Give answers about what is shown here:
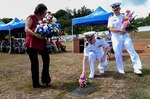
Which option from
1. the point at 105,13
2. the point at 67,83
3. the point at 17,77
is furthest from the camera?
the point at 105,13

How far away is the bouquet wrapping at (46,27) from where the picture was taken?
21.0 ft

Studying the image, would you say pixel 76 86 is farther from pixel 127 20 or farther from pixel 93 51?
pixel 127 20

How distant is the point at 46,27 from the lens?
6484mm

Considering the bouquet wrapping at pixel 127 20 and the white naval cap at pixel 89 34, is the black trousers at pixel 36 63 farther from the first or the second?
the bouquet wrapping at pixel 127 20

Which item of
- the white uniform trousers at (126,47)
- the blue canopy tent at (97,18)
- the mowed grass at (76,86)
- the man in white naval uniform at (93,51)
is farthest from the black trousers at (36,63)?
the blue canopy tent at (97,18)

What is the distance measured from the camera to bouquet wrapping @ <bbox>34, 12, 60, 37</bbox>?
6.41 meters

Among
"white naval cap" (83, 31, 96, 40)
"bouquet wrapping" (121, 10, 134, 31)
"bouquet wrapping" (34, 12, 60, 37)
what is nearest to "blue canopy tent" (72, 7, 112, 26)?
"bouquet wrapping" (121, 10, 134, 31)

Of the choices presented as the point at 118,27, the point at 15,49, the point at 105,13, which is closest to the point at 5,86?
the point at 118,27

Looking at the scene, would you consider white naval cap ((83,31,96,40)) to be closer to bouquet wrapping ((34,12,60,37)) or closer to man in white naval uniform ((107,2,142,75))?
man in white naval uniform ((107,2,142,75))

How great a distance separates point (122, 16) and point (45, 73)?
2694 millimetres

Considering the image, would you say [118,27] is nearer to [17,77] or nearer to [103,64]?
[103,64]

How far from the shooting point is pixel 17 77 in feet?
27.9

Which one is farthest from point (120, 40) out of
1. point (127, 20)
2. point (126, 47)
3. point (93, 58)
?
point (93, 58)

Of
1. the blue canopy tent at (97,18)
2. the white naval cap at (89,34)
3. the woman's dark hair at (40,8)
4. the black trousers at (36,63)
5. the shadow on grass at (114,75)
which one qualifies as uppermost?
the blue canopy tent at (97,18)
